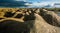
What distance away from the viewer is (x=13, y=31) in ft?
6.56

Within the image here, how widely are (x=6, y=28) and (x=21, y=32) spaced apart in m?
0.22

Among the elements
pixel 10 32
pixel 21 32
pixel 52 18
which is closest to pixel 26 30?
pixel 21 32

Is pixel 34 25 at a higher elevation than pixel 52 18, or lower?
higher

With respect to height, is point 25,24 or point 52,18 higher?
point 25,24

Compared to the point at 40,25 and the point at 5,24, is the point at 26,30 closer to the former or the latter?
the point at 40,25

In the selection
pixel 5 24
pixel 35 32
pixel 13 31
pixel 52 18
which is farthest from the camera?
pixel 52 18

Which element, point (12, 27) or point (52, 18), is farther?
point (52, 18)

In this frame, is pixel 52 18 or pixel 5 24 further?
pixel 52 18

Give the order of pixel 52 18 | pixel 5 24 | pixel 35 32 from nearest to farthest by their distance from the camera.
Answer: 1. pixel 35 32
2. pixel 5 24
3. pixel 52 18

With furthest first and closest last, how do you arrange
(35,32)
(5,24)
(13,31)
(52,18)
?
(52,18) < (5,24) < (13,31) < (35,32)

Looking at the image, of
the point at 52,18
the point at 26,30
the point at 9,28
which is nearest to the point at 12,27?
the point at 9,28

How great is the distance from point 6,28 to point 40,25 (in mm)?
384

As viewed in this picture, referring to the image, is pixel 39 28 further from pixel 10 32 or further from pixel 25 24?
pixel 10 32

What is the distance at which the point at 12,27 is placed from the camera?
2.05 metres
